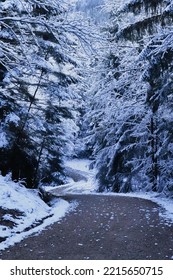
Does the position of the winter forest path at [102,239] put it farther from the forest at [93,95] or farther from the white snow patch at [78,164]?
the white snow patch at [78,164]

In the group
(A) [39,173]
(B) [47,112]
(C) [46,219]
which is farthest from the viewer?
(A) [39,173]

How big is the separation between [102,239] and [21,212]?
318 centimetres

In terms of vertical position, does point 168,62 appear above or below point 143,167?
above

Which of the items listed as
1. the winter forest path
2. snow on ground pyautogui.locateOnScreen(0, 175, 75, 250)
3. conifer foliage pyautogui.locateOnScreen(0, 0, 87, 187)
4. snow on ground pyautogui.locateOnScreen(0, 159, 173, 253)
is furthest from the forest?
the winter forest path

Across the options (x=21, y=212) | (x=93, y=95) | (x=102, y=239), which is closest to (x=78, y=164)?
(x=93, y=95)

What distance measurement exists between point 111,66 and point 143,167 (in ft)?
26.8

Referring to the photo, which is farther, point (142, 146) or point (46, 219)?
point (142, 146)

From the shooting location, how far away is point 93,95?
84.6ft

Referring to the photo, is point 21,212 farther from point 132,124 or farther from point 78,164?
point 78,164

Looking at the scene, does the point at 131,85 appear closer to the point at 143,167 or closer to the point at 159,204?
the point at 143,167

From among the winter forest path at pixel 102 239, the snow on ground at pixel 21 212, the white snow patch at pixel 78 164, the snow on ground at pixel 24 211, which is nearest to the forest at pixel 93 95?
the snow on ground at pixel 24 211

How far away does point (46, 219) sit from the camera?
10578mm
